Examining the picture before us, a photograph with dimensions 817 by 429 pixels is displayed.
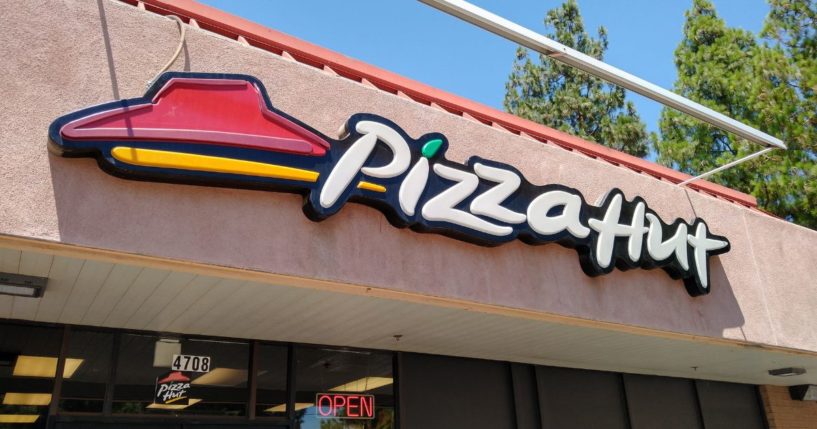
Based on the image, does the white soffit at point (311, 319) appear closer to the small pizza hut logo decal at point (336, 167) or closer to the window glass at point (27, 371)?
the window glass at point (27, 371)

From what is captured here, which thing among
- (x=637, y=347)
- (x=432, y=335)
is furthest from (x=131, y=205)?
(x=637, y=347)

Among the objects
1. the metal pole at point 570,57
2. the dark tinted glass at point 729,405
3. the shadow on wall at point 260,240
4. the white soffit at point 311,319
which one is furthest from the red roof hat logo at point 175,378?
the dark tinted glass at point 729,405

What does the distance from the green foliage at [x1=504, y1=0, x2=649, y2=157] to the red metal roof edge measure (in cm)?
1973

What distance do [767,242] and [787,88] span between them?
390 inches

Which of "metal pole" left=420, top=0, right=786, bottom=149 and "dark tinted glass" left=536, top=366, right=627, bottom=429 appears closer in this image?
"metal pole" left=420, top=0, right=786, bottom=149

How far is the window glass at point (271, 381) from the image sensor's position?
7.39 meters

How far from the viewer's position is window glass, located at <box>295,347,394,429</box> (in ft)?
25.3

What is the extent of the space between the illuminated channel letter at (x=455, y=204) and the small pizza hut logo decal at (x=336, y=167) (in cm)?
1

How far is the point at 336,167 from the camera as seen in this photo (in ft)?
18.5

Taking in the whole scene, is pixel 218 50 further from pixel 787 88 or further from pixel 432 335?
pixel 787 88

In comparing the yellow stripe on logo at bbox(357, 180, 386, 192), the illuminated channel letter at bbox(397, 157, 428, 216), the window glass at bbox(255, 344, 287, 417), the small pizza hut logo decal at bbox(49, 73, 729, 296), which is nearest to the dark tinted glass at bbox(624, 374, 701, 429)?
the small pizza hut logo decal at bbox(49, 73, 729, 296)

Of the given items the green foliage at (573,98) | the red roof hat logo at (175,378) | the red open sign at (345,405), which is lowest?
the red open sign at (345,405)

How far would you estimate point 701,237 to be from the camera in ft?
28.9

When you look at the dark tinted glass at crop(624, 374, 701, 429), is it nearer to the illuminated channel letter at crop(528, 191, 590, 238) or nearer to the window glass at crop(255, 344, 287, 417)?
the illuminated channel letter at crop(528, 191, 590, 238)
